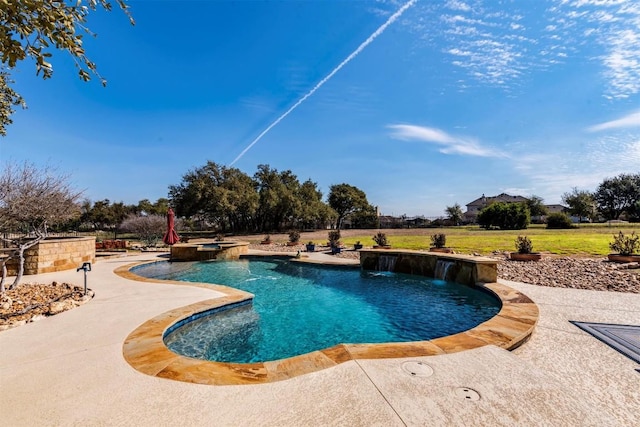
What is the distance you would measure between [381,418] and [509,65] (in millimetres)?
12369

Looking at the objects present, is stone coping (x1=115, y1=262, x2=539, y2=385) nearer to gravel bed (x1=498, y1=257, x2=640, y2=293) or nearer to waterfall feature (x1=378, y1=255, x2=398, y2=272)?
gravel bed (x1=498, y1=257, x2=640, y2=293)

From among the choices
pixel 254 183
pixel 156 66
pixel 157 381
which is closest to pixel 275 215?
pixel 254 183

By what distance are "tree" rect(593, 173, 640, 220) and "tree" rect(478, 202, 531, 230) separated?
38.7 m

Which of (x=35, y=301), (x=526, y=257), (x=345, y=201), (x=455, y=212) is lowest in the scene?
(x=35, y=301)

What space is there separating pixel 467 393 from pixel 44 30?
16.0ft

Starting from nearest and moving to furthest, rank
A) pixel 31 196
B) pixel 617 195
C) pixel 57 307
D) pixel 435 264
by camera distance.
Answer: pixel 57 307 → pixel 435 264 → pixel 31 196 → pixel 617 195

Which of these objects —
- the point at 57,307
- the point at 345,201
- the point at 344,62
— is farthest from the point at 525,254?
the point at 345,201

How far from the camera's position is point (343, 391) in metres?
2.67

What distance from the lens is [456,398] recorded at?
98.6 inches

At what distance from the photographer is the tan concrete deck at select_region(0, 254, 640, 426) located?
2293 millimetres

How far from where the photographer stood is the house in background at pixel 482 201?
74.7 metres

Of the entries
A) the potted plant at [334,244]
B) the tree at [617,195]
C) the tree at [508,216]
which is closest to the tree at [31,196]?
the potted plant at [334,244]

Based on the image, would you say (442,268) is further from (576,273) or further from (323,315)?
(323,315)

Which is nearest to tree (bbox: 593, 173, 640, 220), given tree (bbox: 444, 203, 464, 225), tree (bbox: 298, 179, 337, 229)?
tree (bbox: 444, 203, 464, 225)
